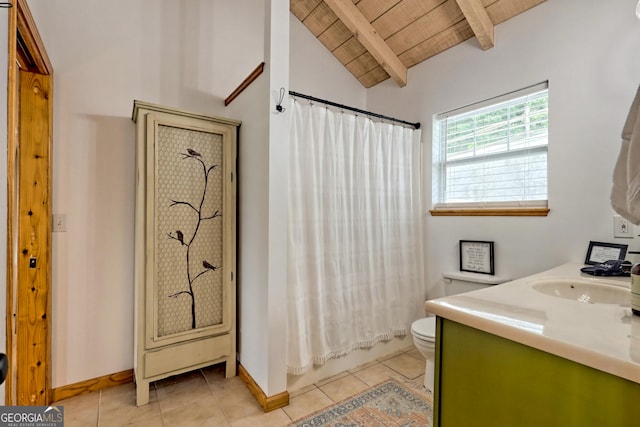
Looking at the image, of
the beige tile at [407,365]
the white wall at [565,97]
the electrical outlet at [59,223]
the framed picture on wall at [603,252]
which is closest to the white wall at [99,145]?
the electrical outlet at [59,223]

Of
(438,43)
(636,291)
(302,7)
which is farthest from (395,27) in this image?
(636,291)

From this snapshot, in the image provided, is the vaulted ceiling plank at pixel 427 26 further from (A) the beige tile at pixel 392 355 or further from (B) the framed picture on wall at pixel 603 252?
(A) the beige tile at pixel 392 355

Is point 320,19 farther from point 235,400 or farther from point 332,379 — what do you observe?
point 235,400

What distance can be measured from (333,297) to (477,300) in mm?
1273

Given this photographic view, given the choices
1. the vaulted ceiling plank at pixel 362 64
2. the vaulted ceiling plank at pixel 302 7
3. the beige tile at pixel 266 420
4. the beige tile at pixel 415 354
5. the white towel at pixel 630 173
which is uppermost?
the vaulted ceiling plank at pixel 302 7

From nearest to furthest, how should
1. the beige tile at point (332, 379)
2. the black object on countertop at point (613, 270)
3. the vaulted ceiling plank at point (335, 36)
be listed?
the black object on countertop at point (613, 270) → the beige tile at point (332, 379) → the vaulted ceiling plank at point (335, 36)

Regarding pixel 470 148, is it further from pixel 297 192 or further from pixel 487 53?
pixel 297 192

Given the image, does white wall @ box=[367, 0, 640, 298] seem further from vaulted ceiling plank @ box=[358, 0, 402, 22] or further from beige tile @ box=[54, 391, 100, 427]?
beige tile @ box=[54, 391, 100, 427]

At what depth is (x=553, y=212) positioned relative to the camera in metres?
2.01

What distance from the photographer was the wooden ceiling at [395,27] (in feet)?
7.33

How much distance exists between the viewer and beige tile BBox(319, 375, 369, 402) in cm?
195

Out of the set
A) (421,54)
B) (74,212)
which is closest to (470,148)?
(421,54)

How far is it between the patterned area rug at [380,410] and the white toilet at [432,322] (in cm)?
14

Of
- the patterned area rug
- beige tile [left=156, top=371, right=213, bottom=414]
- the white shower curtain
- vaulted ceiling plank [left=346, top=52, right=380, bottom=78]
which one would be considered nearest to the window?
the white shower curtain
